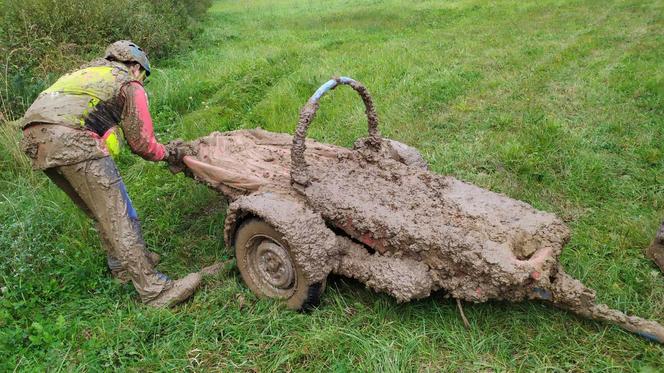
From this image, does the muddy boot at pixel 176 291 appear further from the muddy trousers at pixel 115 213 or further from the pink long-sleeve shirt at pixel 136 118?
the pink long-sleeve shirt at pixel 136 118

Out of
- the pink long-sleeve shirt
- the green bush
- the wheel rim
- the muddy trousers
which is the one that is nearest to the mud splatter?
the wheel rim

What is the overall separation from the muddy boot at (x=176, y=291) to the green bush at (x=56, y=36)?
14.2ft

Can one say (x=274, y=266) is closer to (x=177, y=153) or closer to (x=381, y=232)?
(x=381, y=232)

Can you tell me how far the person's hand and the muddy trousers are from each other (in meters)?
0.49

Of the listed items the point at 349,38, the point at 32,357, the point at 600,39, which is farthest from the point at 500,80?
the point at 32,357

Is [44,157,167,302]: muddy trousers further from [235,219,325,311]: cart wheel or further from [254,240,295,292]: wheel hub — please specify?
[254,240,295,292]: wheel hub

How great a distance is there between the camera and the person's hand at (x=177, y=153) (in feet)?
13.0

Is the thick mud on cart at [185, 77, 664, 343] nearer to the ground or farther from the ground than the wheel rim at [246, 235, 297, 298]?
farther from the ground

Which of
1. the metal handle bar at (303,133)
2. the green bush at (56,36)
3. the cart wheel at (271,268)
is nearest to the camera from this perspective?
the cart wheel at (271,268)

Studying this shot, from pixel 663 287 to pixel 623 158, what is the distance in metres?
2.19

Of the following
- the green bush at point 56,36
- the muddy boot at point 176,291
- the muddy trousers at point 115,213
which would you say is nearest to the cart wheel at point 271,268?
the muddy boot at point 176,291

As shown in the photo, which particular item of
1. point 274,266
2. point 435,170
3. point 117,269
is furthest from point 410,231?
point 117,269

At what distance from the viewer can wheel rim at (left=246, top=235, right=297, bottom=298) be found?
3.25m

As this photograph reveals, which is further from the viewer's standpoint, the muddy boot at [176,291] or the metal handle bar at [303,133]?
the muddy boot at [176,291]
